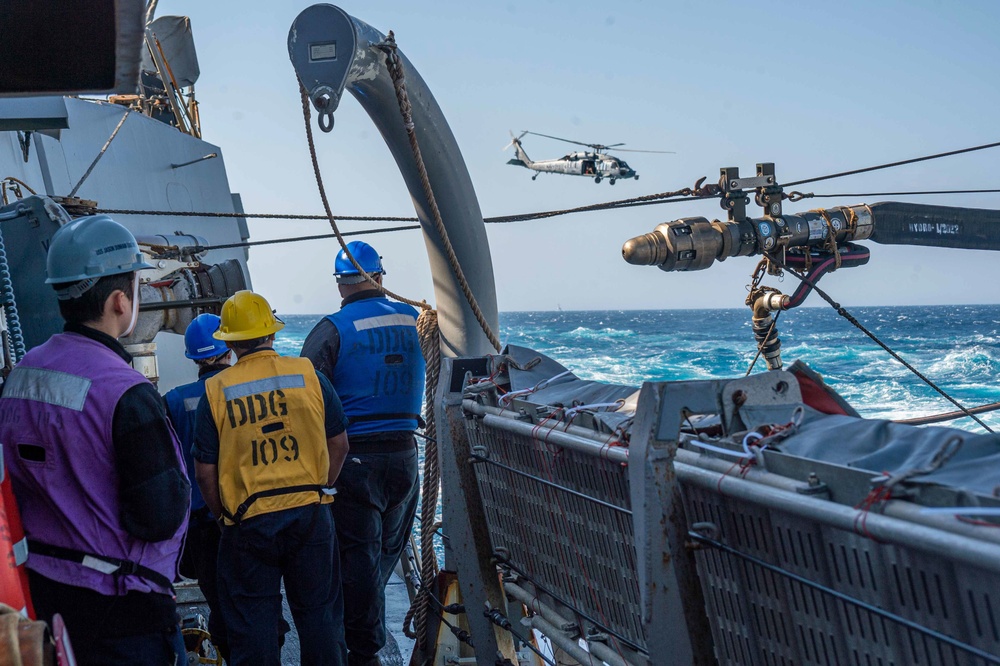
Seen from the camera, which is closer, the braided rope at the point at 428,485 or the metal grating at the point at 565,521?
the metal grating at the point at 565,521

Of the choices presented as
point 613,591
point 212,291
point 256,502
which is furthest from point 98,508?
point 212,291

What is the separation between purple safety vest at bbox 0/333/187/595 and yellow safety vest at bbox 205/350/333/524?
930 mm

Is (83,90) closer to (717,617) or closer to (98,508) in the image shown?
(98,508)

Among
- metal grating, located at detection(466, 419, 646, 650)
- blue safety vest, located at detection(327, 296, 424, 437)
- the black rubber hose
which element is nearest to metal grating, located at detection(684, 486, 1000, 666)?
metal grating, located at detection(466, 419, 646, 650)

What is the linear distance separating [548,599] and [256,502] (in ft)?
3.78

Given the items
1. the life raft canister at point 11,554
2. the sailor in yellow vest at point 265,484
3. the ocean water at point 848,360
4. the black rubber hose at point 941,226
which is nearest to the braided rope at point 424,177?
the sailor in yellow vest at point 265,484

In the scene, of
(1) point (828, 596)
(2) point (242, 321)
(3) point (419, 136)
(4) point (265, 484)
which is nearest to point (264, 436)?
(4) point (265, 484)

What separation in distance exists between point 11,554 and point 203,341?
2484mm

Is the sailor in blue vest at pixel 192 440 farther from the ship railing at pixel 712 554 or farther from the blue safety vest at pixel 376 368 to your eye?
the ship railing at pixel 712 554

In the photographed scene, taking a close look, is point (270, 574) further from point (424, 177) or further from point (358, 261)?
point (424, 177)

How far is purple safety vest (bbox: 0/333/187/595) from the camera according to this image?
2604mm

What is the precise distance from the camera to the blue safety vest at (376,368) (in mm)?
4539

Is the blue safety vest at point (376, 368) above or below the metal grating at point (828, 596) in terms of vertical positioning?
above

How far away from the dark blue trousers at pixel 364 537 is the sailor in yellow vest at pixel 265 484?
591 mm
